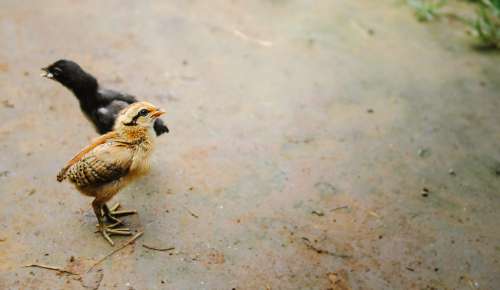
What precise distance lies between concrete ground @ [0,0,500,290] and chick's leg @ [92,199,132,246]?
0.27 feet

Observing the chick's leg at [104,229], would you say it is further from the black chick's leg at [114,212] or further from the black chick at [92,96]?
the black chick at [92,96]

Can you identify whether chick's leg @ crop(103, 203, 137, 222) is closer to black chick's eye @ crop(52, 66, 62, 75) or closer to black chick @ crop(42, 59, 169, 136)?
black chick @ crop(42, 59, 169, 136)

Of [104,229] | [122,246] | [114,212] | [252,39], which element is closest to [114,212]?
[114,212]

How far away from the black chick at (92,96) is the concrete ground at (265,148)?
1.74 feet

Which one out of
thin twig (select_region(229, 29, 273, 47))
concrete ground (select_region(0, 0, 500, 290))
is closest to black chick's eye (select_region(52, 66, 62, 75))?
concrete ground (select_region(0, 0, 500, 290))

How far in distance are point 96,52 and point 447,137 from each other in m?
4.20

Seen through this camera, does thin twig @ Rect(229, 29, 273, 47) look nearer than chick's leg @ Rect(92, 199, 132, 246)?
No

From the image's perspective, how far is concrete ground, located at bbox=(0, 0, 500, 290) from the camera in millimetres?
4168

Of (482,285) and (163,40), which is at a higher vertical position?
(163,40)

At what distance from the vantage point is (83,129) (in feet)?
17.4

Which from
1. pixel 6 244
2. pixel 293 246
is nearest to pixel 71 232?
pixel 6 244

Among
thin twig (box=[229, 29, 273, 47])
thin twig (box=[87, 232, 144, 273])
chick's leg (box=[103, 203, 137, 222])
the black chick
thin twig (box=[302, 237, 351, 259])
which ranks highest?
the black chick

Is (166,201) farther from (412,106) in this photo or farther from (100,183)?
(412,106)

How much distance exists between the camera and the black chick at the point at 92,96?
182 inches
